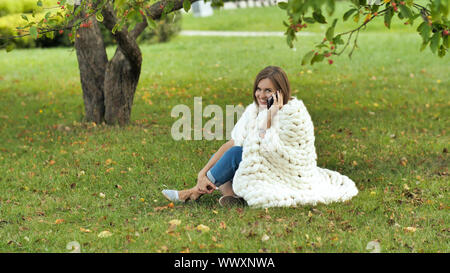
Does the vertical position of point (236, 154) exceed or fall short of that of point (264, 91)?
it falls short

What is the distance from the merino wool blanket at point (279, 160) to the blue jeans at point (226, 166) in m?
0.10

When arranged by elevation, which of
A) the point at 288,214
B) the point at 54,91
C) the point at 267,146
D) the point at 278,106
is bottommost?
the point at 54,91

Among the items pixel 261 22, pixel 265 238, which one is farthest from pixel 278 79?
pixel 261 22

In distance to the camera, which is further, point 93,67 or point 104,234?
point 93,67

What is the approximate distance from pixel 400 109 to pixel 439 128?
1.12m

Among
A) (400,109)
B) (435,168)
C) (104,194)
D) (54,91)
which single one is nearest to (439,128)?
(400,109)

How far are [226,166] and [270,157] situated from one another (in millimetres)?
395

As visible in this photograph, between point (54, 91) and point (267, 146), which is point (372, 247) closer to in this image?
point (267, 146)

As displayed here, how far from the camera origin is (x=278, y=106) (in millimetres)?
4883

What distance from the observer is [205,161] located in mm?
6883

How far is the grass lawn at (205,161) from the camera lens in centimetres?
448

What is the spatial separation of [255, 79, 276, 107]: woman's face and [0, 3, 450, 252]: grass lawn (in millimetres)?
937

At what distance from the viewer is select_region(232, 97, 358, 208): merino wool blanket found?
487cm

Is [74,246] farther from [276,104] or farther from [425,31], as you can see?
[425,31]
